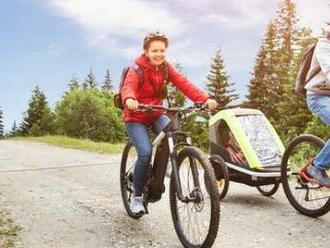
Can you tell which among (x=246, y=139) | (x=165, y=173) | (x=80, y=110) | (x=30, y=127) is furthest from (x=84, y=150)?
(x=30, y=127)

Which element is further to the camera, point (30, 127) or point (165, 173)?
point (30, 127)

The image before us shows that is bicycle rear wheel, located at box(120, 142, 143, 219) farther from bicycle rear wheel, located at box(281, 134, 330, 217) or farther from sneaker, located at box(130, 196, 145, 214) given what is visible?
bicycle rear wheel, located at box(281, 134, 330, 217)

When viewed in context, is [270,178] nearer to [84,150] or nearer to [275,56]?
[84,150]

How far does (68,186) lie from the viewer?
10211 millimetres

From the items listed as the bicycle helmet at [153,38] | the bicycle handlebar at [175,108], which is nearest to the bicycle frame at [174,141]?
the bicycle handlebar at [175,108]

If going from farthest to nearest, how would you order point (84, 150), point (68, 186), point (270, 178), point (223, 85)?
point (223, 85) < point (84, 150) < point (68, 186) < point (270, 178)

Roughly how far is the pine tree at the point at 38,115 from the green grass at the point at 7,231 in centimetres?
10383

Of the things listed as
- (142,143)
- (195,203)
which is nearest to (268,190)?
(142,143)

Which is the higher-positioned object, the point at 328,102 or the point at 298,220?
the point at 328,102

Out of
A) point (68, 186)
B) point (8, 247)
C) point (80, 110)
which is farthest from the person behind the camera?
point (80, 110)

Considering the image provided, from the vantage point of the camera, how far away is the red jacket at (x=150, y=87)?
21.8ft

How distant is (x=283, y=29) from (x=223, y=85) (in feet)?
26.8

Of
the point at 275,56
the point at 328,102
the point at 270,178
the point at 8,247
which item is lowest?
the point at 8,247

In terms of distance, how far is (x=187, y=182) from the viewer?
6.02 metres
